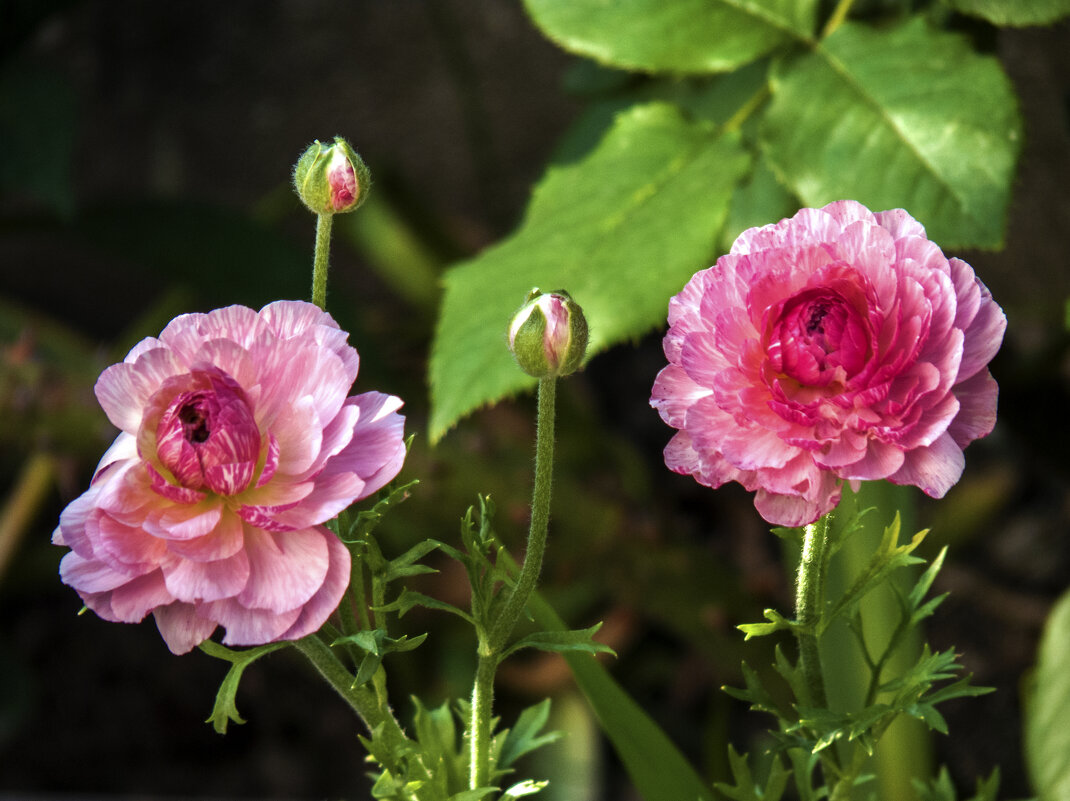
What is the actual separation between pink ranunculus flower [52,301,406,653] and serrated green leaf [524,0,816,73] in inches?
9.2

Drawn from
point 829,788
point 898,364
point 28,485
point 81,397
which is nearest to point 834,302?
point 898,364

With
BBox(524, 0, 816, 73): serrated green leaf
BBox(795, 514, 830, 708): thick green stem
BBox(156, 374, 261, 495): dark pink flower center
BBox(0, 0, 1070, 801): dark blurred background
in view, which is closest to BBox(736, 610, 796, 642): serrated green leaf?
BBox(795, 514, 830, 708): thick green stem

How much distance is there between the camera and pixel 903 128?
1.23 ft

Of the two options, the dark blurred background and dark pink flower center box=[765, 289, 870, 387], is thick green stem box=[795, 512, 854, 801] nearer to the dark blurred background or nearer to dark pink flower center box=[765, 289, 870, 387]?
dark pink flower center box=[765, 289, 870, 387]

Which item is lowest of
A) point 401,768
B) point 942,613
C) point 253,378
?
point 942,613

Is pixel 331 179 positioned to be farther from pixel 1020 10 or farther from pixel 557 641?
pixel 1020 10

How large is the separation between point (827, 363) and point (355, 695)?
0.40 feet

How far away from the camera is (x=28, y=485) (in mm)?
779

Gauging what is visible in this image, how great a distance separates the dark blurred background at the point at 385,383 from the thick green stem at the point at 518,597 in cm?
42

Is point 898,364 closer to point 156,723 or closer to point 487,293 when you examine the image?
point 487,293

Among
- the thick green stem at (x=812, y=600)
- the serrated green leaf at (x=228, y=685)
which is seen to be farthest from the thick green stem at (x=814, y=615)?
the serrated green leaf at (x=228, y=685)

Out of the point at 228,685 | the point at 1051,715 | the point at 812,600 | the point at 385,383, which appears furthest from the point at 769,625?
the point at 385,383

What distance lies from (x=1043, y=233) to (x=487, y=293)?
54 cm

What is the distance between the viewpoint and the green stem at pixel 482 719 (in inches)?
9.7
